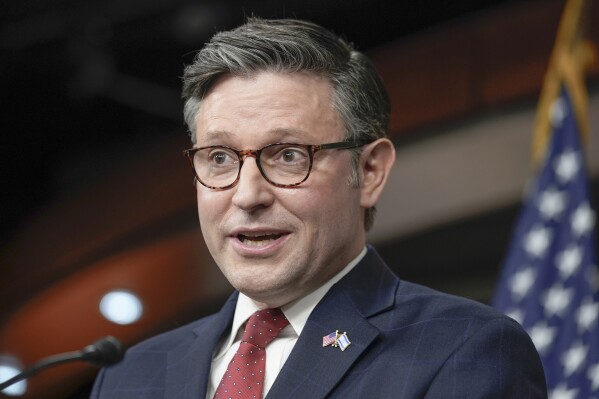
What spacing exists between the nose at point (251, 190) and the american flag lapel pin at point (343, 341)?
256mm

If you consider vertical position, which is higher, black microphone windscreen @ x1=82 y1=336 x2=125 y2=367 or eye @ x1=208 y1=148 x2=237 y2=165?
eye @ x1=208 y1=148 x2=237 y2=165

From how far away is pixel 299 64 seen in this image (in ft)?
6.18

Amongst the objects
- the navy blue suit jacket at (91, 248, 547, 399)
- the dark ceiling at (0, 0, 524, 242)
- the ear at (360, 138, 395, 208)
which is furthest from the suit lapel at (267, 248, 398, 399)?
the dark ceiling at (0, 0, 524, 242)

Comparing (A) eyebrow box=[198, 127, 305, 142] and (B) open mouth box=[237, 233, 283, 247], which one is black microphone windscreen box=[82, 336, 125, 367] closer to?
(B) open mouth box=[237, 233, 283, 247]

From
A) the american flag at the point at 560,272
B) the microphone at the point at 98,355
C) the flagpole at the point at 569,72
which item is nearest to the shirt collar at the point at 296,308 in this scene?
the microphone at the point at 98,355

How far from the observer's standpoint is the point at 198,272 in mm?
5242

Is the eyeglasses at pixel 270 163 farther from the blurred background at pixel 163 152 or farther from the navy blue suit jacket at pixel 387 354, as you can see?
the blurred background at pixel 163 152

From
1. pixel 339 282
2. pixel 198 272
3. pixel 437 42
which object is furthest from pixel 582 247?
pixel 198 272

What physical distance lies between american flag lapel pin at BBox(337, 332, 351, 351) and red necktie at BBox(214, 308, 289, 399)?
0.12 m

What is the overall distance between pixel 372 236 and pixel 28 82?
5.99ft

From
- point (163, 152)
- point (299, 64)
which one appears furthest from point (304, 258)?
point (163, 152)

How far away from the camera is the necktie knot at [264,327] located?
6.08ft

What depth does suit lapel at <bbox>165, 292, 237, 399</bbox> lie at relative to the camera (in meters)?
1.85

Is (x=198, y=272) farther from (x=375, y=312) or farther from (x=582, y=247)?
(x=375, y=312)
